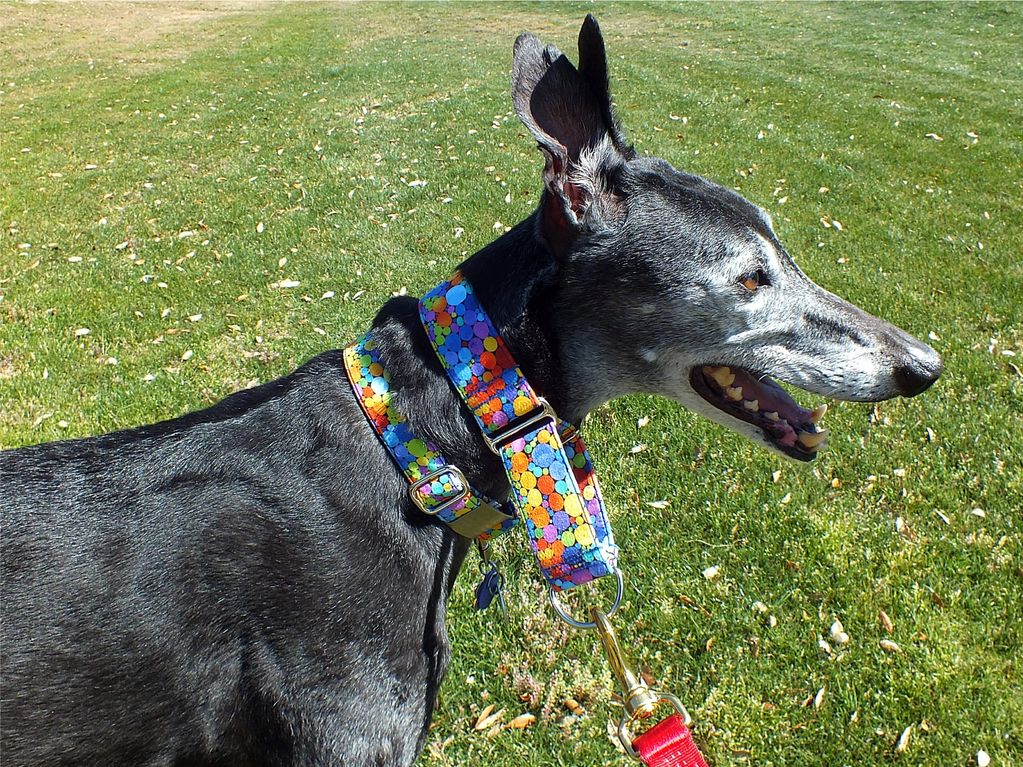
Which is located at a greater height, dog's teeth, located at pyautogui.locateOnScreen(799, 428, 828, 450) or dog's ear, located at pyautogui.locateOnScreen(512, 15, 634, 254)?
dog's ear, located at pyautogui.locateOnScreen(512, 15, 634, 254)

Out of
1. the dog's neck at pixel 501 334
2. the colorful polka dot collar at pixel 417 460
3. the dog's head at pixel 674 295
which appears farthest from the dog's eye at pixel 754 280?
the colorful polka dot collar at pixel 417 460

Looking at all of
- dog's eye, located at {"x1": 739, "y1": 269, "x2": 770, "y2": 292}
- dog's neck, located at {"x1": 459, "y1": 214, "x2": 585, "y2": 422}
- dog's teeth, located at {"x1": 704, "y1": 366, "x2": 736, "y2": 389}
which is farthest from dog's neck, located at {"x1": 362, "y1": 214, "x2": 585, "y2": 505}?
dog's eye, located at {"x1": 739, "y1": 269, "x2": 770, "y2": 292}

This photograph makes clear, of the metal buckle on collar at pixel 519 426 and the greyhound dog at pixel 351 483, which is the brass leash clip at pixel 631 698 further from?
the metal buckle on collar at pixel 519 426

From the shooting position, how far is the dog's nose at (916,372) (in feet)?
8.82

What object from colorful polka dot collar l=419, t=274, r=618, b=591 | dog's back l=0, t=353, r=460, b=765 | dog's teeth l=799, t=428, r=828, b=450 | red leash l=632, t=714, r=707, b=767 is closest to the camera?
dog's back l=0, t=353, r=460, b=765

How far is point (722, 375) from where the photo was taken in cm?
277

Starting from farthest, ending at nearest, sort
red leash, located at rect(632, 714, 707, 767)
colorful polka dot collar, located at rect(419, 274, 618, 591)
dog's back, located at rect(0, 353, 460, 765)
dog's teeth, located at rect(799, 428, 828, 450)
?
dog's teeth, located at rect(799, 428, 828, 450), red leash, located at rect(632, 714, 707, 767), colorful polka dot collar, located at rect(419, 274, 618, 591), dog's back, located at rect(0, 353, 460, 765)

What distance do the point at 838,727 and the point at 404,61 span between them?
58.8 ft

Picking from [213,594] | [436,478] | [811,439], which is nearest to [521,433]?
[436,478]

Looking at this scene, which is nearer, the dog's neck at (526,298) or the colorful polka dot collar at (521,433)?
the colorful polka dot collar at (521,433)

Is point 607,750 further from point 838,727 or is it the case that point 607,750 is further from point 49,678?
point 49,678

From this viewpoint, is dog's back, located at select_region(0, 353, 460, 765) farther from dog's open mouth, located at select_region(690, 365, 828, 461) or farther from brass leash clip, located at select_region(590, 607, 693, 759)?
dog's open mouth, located at select_region(690, 365, 828, 461)

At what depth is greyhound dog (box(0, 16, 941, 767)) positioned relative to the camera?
6.82 feet

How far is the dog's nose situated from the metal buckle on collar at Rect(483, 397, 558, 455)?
1.49 metres
